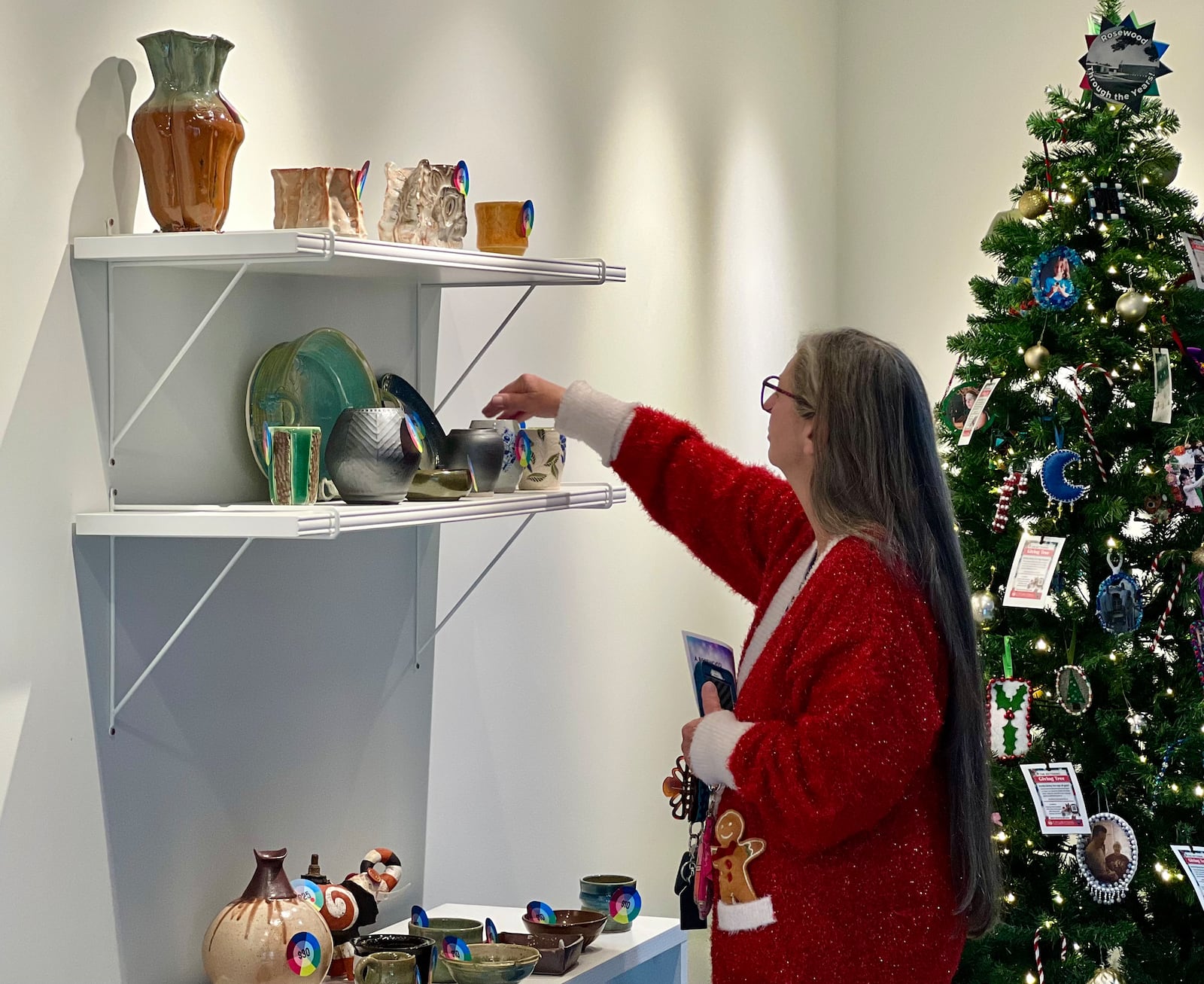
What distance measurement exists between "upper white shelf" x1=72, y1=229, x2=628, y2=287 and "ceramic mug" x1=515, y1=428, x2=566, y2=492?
26 cm

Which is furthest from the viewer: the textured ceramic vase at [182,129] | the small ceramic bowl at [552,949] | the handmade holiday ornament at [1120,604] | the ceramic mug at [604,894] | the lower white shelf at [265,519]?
the handmade holiday ornament at [1120,604]

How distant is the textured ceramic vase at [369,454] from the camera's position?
72.7 inches

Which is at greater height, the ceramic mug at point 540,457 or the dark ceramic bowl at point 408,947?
the ceramic mug at point 540,457

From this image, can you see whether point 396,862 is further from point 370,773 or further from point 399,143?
point 399,143

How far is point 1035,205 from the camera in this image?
9.76 ft

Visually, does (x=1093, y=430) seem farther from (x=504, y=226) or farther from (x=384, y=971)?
(x=384, y=971)

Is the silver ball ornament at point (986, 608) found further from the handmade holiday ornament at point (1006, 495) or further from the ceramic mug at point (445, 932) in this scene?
the ceramic mug at point (445, 932)

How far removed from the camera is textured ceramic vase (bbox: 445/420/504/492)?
2127mm

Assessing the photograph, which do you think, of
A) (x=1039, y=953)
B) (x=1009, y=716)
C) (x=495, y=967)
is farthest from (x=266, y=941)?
(x=1039, y=953)

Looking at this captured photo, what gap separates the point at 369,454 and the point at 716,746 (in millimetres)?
596

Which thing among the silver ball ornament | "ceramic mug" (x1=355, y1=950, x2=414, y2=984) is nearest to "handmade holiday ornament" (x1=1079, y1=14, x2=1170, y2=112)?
the silver ball ornament

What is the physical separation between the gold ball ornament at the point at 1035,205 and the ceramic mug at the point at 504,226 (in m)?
1.31

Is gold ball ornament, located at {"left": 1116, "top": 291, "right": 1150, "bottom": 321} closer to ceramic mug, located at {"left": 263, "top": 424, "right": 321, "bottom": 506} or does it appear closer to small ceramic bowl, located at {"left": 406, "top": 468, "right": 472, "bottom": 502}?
small ceramic bowl, located at {"left": 406, "top": 468, "right": 472, "bottom": 502}

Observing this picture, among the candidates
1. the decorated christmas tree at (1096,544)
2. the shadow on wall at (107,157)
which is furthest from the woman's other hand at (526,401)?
the decorated christmas tree at (1096,544)
